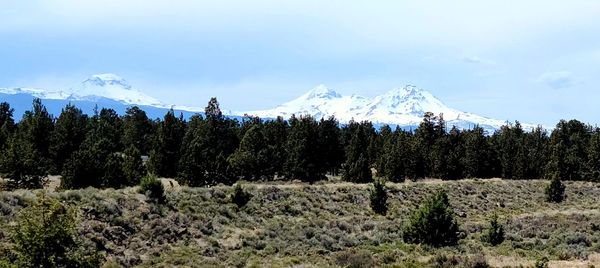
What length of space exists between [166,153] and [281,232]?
1111 inches

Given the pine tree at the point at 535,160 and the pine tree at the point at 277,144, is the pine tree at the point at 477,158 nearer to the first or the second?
the pine tree at the point at 535,160

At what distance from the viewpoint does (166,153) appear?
6316cm

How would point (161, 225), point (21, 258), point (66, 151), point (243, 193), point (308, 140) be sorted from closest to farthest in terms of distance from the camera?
point (21, 258) → point (161, 225) → point (243, 193) → point (66, 151) → point (308, 140)

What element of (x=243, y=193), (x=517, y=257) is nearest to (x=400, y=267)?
(x=517, y=257)

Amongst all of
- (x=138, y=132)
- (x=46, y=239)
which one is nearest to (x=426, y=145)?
(x=138, y=132)

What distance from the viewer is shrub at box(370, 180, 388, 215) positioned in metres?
52.0

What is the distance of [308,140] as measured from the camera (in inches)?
2795

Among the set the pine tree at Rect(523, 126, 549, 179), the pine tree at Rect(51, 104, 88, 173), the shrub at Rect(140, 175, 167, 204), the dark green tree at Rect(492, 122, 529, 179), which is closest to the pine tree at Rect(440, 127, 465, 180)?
the dark green tree at Rect(492, 122, 529, 179)

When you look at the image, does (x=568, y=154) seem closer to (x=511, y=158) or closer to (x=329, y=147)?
(x=511, y=158)

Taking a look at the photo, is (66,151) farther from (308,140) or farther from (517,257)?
→ (517,257)

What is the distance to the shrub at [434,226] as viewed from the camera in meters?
34.0

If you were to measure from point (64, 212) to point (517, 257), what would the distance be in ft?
79.4

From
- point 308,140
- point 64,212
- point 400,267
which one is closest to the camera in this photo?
point 64,212

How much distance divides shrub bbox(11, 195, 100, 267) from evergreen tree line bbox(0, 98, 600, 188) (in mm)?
29430
